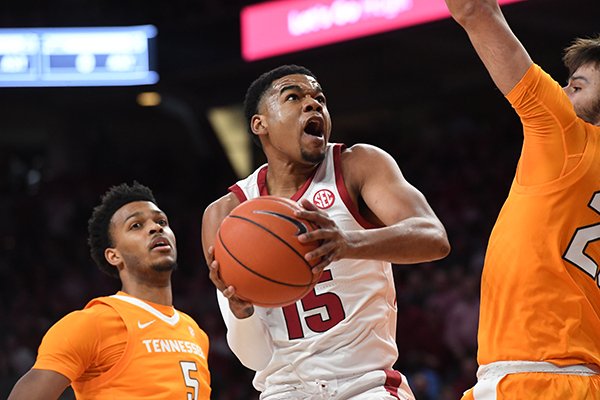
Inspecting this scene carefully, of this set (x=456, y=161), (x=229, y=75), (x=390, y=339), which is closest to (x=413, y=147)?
(x=456, y=161)

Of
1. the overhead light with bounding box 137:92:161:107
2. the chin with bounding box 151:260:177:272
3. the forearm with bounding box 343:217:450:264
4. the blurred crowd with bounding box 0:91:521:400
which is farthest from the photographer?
the overhead light with bounding box 137:92:161:107

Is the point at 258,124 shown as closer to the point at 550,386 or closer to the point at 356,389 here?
the point at 356,389

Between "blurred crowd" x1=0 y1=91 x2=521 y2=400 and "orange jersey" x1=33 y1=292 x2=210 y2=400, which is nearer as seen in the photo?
"orange jersey" x1=33 y1=292 x2=210 y2=400

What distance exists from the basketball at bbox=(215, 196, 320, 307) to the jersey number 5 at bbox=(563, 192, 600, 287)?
2.59 ft

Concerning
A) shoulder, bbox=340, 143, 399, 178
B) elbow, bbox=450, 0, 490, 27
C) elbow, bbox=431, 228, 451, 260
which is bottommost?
elbow, bbox=431, 228, 451, 260

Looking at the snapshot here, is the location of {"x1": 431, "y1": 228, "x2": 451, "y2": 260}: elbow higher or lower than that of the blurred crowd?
higher

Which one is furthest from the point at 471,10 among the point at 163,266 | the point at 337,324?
the point at 163,266

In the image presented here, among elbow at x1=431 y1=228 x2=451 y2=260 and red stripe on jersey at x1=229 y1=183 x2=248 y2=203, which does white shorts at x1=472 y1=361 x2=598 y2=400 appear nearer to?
elbow at x1=431 y1=228 x2=451 y2=260

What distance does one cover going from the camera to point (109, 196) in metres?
4.66

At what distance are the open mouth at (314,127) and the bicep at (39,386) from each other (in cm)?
138

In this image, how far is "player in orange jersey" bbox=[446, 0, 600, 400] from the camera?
2924mm

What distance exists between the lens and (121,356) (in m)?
4.04

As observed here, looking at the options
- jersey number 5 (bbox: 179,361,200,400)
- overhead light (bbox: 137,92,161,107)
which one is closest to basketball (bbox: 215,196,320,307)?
jersey number 5 (bbox: 179,361,200,400)

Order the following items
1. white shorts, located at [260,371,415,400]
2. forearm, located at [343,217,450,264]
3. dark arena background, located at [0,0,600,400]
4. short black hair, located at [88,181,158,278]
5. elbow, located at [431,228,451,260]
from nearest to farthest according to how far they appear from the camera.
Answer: forearm, located at [343,217,450,264] < elbow, located at [431,228,451,260] < white shorts, located at [260,371,415,400] < short black hair, located at [88,181,158,278] < dark arena background, located at [0,0,600,400]
